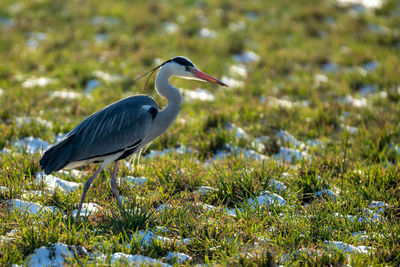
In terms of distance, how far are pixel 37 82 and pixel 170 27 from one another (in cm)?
434

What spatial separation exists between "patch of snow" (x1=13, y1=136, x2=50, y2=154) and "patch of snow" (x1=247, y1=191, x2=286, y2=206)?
8.79ft

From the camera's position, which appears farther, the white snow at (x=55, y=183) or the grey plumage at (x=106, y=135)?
the white snow at (x=55, y=183)

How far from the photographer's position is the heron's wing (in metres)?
4.12

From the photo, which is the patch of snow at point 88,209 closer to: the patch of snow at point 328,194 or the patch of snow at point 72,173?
the patch of snow at point 72,173

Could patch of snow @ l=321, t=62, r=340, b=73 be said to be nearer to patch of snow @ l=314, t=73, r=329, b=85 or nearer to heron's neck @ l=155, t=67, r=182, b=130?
patch of snow @ l=314, t=73, r=329, b=85

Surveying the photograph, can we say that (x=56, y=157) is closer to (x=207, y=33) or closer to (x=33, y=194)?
(x=33, y=194)

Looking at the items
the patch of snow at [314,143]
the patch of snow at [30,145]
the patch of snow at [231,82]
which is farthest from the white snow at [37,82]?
the patch of snow at [314,143]

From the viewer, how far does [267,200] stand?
155 inches

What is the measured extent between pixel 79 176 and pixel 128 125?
1.03 meters

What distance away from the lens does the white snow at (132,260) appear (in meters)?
3.07

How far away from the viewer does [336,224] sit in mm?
3684

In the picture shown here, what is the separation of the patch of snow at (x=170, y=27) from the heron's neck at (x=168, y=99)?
616cm

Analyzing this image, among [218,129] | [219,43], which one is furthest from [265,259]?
[219,43]

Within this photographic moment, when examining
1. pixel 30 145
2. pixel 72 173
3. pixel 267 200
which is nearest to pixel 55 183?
pixel 72 173
